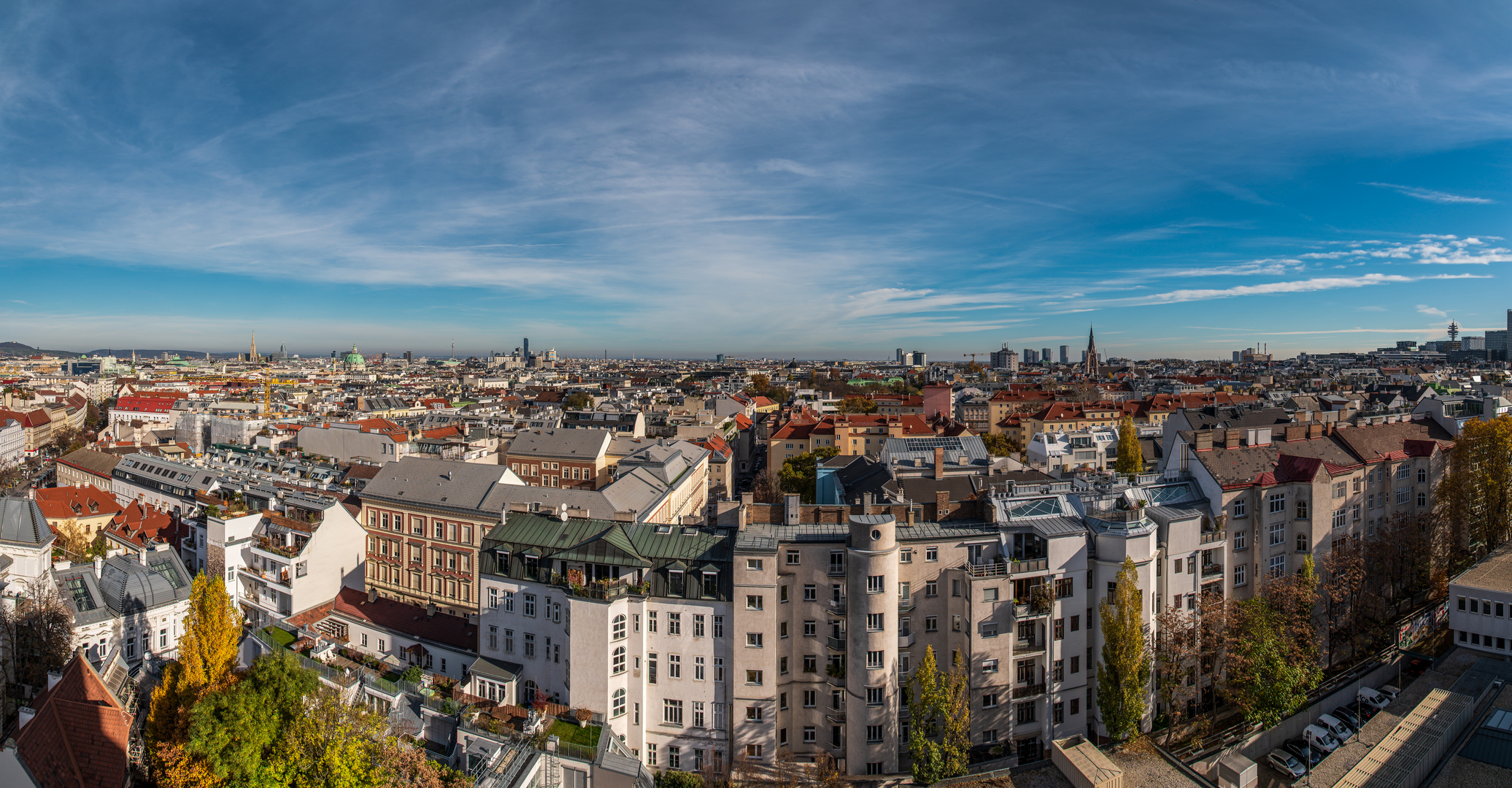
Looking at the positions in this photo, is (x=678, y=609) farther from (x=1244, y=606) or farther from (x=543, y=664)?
(x=1244, y=606)

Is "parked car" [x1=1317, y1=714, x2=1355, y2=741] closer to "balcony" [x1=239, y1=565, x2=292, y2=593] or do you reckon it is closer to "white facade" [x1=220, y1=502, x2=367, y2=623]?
"white facade" [x1=220, y1=502, x2=367, y2=623]

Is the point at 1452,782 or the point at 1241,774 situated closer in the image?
the point at 1452,782

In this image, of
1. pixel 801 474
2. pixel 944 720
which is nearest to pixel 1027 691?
pixel 944 720

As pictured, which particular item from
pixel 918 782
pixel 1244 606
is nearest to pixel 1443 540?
pixel 1244 606

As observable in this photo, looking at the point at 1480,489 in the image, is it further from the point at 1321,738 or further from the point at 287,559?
the point at 287,559

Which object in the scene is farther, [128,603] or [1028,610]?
[128,603]

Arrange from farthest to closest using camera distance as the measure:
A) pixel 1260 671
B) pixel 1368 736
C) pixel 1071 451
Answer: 1. pixel 1071 451
2. pixel 1368 736
3. pixel 1260 671
